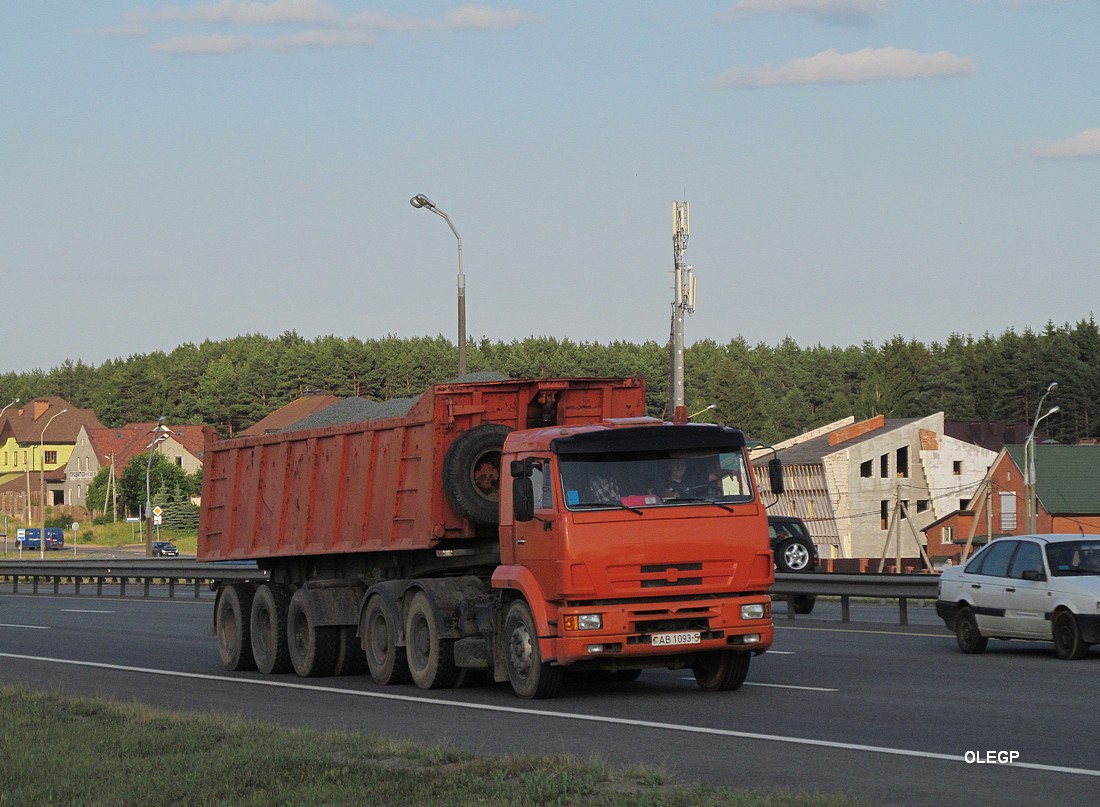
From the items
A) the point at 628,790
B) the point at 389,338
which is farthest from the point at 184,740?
the point at 389,338

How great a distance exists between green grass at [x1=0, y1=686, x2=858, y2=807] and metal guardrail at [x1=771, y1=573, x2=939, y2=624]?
14779mm

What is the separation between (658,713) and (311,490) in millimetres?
6963

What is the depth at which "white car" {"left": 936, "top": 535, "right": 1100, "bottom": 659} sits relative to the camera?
1869cm

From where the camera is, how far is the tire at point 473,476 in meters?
16.8

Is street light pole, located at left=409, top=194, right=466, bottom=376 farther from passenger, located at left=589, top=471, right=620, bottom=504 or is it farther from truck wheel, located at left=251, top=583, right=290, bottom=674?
passenger, located at left=589, top=471, right=620, bottom=504

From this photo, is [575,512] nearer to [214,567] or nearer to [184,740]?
[184,740]

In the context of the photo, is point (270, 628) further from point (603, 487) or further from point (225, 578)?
point (225, 578)

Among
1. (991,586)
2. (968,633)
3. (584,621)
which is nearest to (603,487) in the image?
(584,621)

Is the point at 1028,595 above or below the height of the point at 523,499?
below

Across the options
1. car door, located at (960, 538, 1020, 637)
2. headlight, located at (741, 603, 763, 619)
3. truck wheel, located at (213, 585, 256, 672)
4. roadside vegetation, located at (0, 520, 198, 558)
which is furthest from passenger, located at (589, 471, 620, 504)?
roadside vegetation, located at (0, 520, 198, 558)

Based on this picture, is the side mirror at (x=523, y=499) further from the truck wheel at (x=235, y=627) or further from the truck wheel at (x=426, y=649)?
the truck wheel at (x=235, y=627)

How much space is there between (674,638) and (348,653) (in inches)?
220

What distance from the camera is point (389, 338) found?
183 m

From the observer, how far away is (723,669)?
51.5 feet
